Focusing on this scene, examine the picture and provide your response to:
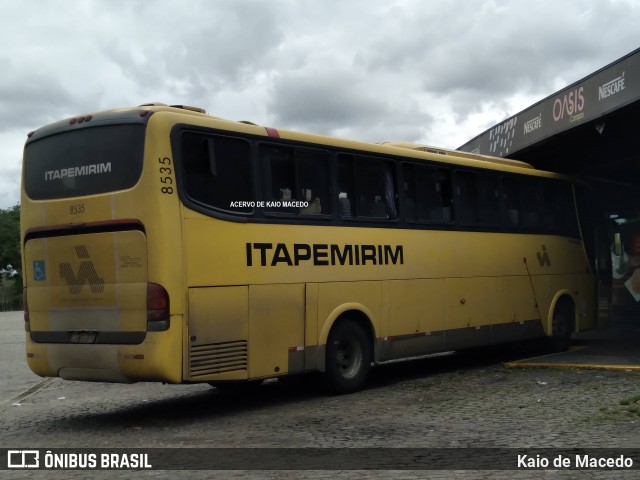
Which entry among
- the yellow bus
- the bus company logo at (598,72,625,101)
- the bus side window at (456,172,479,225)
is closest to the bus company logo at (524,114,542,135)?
the bus company logo at (598,72,625,101)

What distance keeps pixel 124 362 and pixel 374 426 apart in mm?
2842

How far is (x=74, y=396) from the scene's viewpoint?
42.1 ft

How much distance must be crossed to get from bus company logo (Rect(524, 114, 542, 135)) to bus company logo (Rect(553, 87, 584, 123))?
0.60 m

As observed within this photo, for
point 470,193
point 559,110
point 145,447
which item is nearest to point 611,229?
point 559,110

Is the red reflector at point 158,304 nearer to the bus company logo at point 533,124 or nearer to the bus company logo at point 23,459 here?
the bus company logo at point 23,459

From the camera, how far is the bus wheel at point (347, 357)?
1102 centimetres

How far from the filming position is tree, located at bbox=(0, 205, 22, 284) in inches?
3600

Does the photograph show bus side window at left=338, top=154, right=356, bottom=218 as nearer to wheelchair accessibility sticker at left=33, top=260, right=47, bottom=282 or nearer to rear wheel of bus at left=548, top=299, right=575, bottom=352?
wheelchair accessibility sticker at left=33, top=260, right=47, bottom=282

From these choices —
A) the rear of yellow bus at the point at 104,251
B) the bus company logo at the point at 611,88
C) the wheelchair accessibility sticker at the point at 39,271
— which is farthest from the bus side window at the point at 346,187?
the bus company logo at the point at 611,88

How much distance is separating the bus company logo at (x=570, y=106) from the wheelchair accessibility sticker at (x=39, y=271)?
31.3ft

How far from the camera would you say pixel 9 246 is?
91.6 meters

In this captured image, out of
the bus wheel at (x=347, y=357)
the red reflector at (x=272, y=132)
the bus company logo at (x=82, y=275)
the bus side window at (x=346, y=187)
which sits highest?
the red reflector at (x=272, y=132)

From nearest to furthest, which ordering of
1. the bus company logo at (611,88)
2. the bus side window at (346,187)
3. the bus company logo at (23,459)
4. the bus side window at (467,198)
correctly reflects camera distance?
1. the bus company logo at (23,459)
2. the bus side window at (346,187)
3. the bus company logo at (611,88)
4. the bus side window at (467,198)

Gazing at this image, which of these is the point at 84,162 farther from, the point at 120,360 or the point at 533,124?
the point at 533,124
